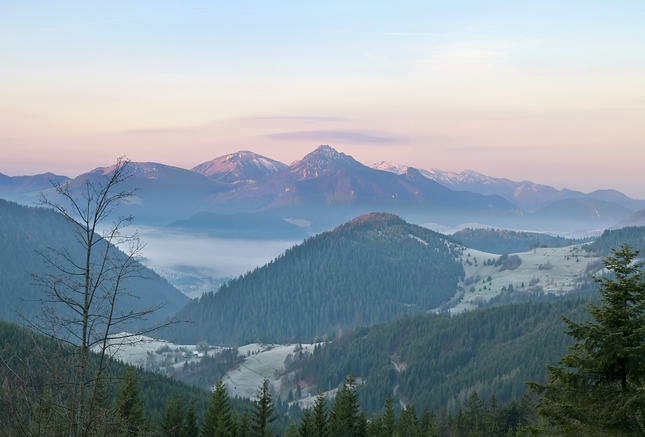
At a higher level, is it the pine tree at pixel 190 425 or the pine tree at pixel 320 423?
the pine tree at pixel 320 423

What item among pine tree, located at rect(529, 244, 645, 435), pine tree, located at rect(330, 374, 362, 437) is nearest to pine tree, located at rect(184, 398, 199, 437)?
Answer: pine tree, located at rect(330, 374, 362, 437)

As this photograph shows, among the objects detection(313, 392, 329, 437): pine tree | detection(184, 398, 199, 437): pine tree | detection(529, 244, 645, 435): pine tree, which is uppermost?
detection(529, 244, 645, 435): pine tree

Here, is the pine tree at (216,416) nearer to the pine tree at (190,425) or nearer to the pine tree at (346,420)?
the pine tree at (190,425)

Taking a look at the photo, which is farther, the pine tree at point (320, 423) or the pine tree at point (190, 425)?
the pine tree at point (190, 425)

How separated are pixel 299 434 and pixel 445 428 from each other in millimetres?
44573

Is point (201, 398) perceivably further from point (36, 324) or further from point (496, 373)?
point (36, 324)

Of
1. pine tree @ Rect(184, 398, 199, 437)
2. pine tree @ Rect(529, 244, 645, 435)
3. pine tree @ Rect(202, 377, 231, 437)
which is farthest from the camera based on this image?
pine tree @ Rect(184, 398, 199, 437)

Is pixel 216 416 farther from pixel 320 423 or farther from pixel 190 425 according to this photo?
pixel 320 423

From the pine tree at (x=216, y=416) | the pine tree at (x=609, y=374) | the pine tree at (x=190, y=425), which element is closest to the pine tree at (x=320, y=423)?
the pine tree at (x=216, y=416)

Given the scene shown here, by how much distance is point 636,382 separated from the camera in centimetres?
1728

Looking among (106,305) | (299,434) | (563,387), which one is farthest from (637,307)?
(299,434)

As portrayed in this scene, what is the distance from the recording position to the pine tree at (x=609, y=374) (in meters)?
17.0

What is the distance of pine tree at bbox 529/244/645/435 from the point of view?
1695 centimetres

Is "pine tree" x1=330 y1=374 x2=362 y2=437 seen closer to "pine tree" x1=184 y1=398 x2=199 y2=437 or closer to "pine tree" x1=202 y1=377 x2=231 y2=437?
"pine tree" x1=202 y1=377 x2=231 y2=437
